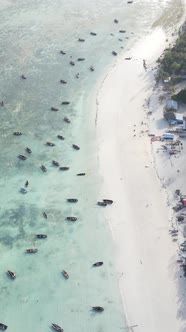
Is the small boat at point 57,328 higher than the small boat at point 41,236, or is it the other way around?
the small boat at point 41,236

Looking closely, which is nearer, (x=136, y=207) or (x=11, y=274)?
(x=11, y=274)

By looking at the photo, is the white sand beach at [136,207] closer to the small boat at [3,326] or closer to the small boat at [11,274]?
the small boat at [11,274]

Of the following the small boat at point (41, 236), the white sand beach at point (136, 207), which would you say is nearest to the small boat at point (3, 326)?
the small boat at point (41, 236)

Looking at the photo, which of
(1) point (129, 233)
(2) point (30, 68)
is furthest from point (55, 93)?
(1) point (129, 233)

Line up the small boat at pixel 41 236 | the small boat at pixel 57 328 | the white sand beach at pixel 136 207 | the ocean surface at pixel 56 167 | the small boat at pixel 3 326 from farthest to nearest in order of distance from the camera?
the small boat at pixel 41 236 < the ocean surface at pixel 56 167 < the white sand beach at pixel 136 207 < the small boat at pixel 3 326 < the small boat at pixel 57 328

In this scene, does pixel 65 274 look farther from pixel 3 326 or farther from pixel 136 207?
pixel 136 207

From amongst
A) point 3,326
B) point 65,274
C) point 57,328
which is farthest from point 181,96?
point 3,326

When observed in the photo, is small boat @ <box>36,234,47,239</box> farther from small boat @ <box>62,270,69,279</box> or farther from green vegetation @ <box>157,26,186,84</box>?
green vegetation @ <box>157,26,186,84</box>
